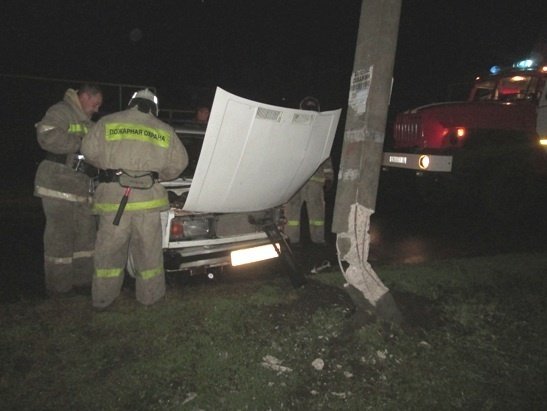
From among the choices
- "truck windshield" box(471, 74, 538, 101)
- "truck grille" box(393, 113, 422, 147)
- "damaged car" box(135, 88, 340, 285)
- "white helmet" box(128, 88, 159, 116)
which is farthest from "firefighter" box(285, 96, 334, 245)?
"truck windshield" box(471, 74, 538, 101)

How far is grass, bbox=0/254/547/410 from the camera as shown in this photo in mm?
2617

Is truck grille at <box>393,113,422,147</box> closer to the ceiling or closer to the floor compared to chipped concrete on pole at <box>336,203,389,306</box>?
closer to the ceiling

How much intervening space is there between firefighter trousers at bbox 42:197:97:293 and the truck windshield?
7.62m

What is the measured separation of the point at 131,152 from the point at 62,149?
2.61ft

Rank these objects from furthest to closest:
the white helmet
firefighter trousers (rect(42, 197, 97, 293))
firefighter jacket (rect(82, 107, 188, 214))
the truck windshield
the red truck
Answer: the truck windshield, the red truck, firefighter trousers (rect(42, 197, 97, 293)), the white helmet, firefighter jacket (rect(82, 107, 188, 214))

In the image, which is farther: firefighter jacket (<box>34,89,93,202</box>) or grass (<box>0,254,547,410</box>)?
firefighter jacket (<box>34,89,93,202</box>)

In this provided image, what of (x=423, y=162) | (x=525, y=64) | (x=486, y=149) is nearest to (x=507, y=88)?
(x=525, y=64)

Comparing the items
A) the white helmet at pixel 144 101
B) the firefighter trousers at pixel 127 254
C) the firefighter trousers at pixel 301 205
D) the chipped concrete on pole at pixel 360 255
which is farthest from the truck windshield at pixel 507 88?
the firefighter trousers at pixel 127 254

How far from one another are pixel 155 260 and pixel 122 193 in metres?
0.59

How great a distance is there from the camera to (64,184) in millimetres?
3859

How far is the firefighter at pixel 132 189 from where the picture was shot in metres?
3.36

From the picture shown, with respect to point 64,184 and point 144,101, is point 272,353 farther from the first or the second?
point 64,184

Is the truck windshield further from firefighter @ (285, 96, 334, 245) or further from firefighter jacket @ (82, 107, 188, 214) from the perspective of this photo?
firefighter jacket @ (82, 107, 188, 214)

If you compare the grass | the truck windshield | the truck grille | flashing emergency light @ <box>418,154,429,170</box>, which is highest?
the truck windshield
